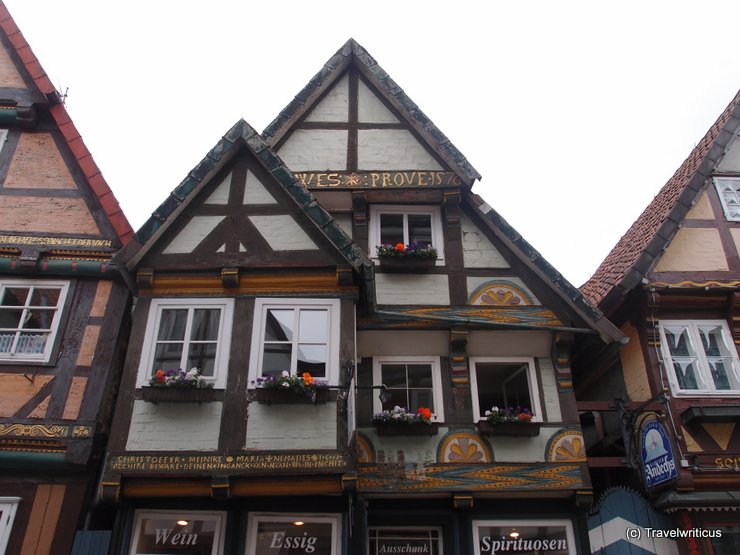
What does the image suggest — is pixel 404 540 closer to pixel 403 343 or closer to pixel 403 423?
pixel 403 423

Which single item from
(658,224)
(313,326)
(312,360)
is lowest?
(312,360)

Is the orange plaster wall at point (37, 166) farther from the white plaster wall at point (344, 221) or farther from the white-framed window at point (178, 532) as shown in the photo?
the white-framed window at point (178, 532)

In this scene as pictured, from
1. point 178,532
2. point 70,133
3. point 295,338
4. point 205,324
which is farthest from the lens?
point 70,133

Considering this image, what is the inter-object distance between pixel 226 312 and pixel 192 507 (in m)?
2.86

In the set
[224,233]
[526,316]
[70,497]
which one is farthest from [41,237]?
[526,316]

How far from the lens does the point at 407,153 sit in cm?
1284

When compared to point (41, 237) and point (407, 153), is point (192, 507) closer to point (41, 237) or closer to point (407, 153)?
point (41, 237)

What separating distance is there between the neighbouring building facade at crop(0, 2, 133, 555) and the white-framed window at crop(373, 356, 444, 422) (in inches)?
168

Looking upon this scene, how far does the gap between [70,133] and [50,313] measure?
3.34m

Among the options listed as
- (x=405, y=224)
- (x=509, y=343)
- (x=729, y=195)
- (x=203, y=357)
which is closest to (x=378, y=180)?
(x=405, y=224)

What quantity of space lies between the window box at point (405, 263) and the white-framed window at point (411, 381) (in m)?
1.55

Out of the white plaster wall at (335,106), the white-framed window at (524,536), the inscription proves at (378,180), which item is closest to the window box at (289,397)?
the white-framed window at (524,536)

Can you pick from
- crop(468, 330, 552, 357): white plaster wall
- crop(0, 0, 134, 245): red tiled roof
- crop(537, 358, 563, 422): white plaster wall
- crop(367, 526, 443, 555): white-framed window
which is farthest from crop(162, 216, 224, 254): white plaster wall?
crop(537, 358, 563, 422): white plaster wall

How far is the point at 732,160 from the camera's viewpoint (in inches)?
519
